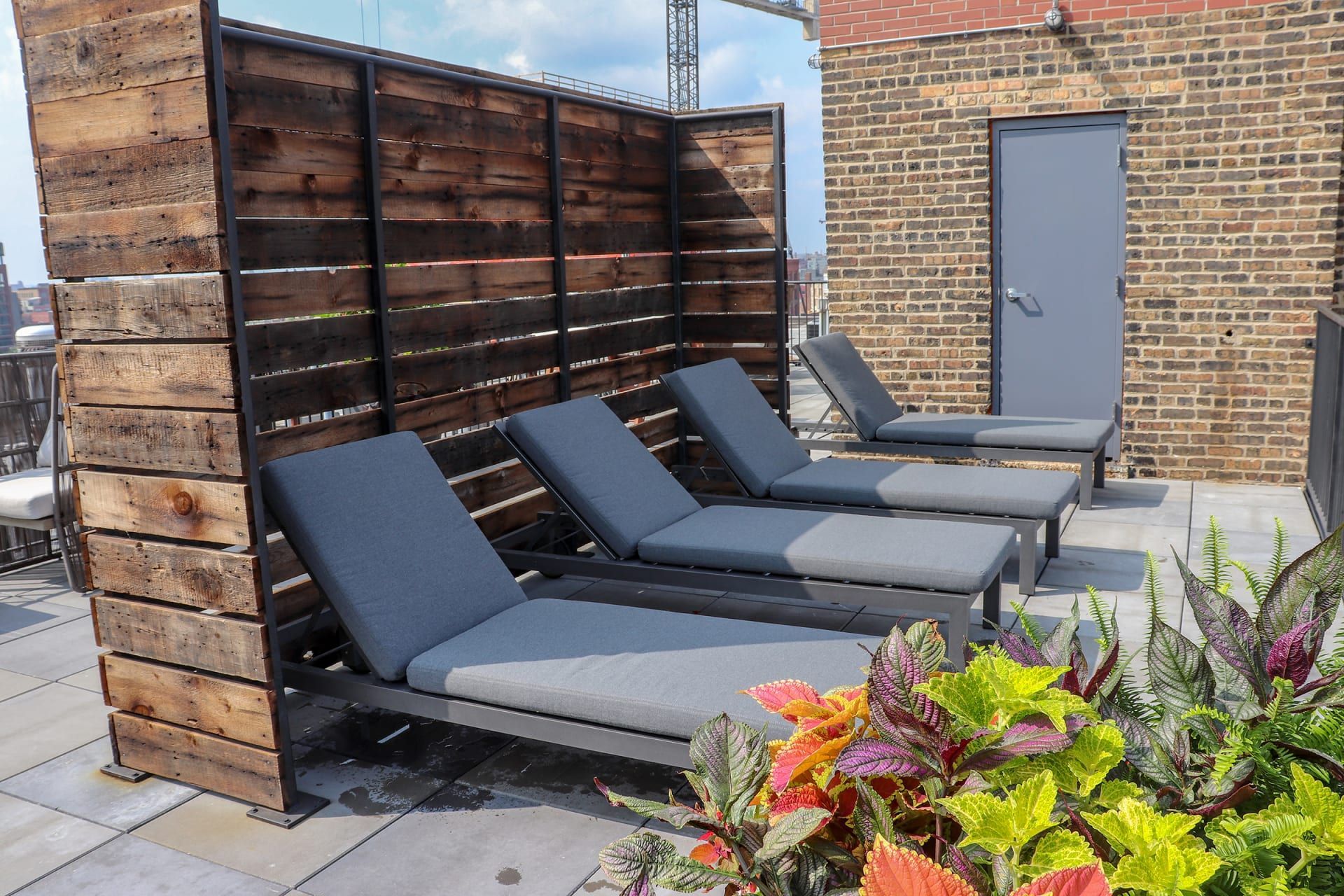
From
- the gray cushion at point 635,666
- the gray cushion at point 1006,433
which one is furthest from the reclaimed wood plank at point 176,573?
the gray cushion at point 1006,433

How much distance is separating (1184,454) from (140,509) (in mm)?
6574

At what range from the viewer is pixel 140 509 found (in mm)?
3211

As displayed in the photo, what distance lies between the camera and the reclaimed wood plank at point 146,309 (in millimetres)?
2918

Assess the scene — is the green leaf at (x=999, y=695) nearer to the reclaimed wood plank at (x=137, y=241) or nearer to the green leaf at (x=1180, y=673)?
the green leaf at (x=1180, y=673)

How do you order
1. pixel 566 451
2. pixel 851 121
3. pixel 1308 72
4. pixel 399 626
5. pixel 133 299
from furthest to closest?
pixel 851 121, pixel 1308 72, pixel 566 451, pixel 399 626, pixel 133 299

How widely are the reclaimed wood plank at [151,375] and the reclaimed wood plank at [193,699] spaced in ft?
2.65

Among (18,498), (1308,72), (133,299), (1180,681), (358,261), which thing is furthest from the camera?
(1308,72)

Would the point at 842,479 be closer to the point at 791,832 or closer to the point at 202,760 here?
the point at 202,760

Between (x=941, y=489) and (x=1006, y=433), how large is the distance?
60.0 inches

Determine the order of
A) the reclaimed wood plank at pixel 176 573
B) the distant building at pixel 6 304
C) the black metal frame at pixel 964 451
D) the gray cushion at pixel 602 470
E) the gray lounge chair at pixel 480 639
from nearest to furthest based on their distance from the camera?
the gray lounge chair at pixel 480 639 < the reclaimed wood plank at pixel 176 573 < the gray cushion at pixel 602 470 < the black metal frame at pixel 964 451 < the distant building at pixel 6 304

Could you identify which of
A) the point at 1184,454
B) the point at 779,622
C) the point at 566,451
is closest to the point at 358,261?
the point at 566,451

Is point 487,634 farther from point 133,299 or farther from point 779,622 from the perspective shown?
point 779,622

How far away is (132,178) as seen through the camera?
9.89 feet

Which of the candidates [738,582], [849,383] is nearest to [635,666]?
[738,582]
